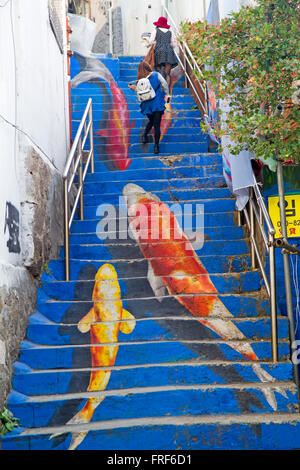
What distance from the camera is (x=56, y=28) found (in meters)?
7.20

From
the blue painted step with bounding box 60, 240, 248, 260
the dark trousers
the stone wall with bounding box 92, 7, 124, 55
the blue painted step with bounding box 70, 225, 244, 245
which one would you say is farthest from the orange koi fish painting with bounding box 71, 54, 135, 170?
the stone wall with bounding box 92, 7, 124, 55

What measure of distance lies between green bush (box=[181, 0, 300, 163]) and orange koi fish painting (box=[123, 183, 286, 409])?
1.40 m

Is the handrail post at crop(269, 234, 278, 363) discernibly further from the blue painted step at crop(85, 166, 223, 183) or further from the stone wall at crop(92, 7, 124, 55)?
the stone wall at crop(92, 7, 124, 55)

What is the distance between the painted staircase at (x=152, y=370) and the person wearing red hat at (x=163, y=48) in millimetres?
Result: 4785

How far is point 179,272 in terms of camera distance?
5.54 metres

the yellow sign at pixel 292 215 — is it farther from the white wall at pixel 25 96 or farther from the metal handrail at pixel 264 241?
the white wall at pixel 25 96

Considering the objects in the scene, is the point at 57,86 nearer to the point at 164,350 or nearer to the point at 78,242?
the point at 78,242

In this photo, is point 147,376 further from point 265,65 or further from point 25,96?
point 25,96

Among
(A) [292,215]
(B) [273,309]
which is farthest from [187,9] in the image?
(B) [273,309]

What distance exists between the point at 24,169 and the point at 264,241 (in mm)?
2276

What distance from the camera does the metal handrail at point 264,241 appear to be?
4406mm

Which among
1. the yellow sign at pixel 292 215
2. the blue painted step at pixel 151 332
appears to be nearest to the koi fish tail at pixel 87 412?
the blue painted step at pixel 151 332

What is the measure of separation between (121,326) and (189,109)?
19.2 feet
